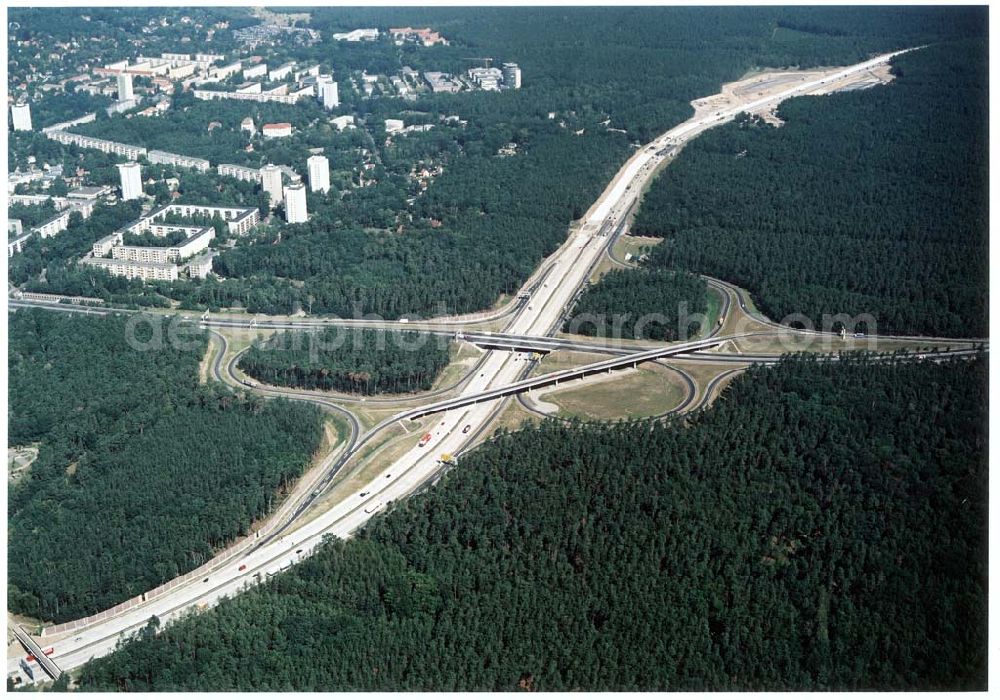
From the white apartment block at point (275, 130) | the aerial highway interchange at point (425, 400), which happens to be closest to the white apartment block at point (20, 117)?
the white apartment block at point (275, 130)

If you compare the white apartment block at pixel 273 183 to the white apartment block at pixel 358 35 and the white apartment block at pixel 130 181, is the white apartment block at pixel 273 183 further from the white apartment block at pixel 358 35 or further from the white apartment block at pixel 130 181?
the white apartment block at pixel 358 35

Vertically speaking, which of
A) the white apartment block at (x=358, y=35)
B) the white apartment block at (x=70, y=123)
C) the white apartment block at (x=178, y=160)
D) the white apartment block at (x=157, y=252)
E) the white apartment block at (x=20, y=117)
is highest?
the white apartment block at (x=358, y=35)

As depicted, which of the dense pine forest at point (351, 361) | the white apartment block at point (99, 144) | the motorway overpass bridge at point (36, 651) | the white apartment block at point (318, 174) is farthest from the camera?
the white apartment block at point (99, 144)

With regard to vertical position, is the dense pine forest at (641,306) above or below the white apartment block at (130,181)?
below

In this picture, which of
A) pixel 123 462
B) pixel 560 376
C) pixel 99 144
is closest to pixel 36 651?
pixel 123 462

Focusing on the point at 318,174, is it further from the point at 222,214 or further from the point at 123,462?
the point at 123,462

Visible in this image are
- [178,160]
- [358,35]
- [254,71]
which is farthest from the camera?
[358,35]

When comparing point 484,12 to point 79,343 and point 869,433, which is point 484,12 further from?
point 869,433
